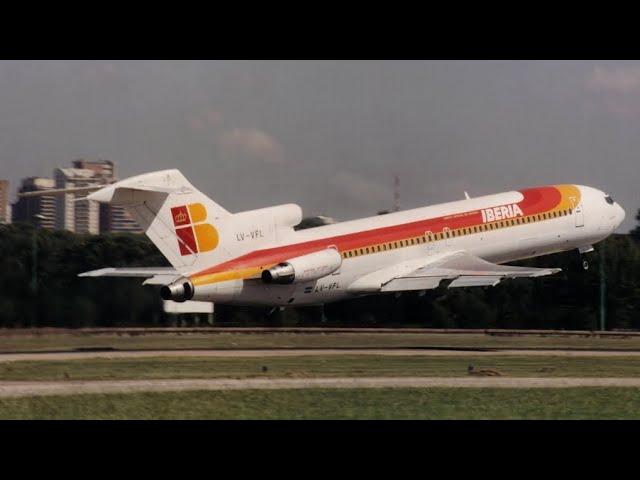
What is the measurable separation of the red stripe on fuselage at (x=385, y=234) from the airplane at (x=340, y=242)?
0.16 feet

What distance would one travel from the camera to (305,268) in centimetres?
4969

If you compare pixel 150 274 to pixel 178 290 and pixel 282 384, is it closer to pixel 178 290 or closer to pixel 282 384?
pixel 178 290

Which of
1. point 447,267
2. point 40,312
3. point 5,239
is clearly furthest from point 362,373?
point 5,239

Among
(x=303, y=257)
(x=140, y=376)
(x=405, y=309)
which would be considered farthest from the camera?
(x=405, y=309)

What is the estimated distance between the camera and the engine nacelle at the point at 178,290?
153ft

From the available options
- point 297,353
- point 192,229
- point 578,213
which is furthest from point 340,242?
point 578,213

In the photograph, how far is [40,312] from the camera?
54781mm

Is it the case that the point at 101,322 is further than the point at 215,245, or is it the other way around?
the point at 101,322

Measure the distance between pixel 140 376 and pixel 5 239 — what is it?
25176mm

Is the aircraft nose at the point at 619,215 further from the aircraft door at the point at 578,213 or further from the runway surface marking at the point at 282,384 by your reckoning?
the runway surface marking at the point at 282,384

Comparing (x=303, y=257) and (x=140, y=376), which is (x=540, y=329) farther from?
(x=140, y=376)

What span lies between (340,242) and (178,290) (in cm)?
872
